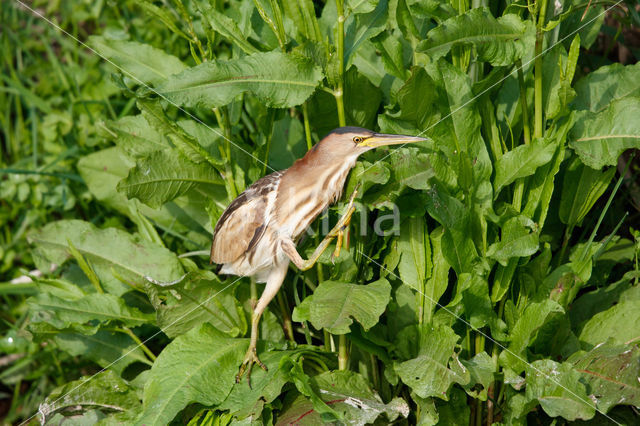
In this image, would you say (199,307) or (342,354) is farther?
(199,307)

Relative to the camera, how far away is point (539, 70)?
6.68 feet

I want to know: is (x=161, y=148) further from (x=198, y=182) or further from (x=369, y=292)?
(x=369, y=292)

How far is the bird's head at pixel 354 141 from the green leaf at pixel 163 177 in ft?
1.70

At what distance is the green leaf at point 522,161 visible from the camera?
1969mm

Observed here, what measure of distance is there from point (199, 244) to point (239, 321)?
50 centimetres

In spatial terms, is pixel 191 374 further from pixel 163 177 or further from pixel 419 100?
pixel 419 100

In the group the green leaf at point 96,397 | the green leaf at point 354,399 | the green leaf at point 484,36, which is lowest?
the green leaf at point 96,397

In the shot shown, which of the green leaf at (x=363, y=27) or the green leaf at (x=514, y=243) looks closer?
the green leaf at (x=514, y=243)

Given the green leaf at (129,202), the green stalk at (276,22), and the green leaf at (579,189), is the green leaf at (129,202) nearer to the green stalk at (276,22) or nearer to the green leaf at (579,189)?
the green stalk at (276,22)

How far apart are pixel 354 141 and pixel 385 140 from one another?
0.10 meters

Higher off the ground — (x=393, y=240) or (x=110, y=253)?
(x=393, y=240)

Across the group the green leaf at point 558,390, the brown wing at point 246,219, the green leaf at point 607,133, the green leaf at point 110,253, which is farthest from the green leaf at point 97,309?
the green leaf at point 607,133

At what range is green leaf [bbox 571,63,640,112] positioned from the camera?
7.29 ft

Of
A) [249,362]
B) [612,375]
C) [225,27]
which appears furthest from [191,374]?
[612,375]
